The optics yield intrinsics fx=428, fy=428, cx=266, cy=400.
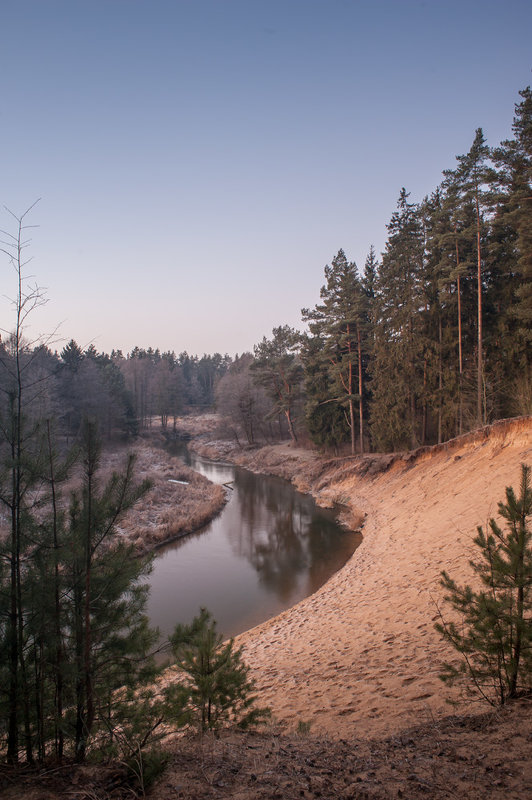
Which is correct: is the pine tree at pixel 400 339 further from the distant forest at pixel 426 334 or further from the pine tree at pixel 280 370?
the pine tree at pixel 280 370

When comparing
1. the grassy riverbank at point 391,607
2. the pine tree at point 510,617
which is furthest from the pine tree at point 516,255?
the pine tree at point 510,617

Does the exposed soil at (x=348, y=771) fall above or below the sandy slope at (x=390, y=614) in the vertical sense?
above

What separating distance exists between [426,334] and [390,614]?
794 inches

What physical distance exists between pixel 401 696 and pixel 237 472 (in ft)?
108

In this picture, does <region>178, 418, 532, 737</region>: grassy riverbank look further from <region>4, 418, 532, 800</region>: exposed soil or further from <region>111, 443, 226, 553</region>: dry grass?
<region>111, 443, 226, 553</region>: dry grass

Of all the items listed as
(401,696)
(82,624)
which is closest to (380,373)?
(401,696)

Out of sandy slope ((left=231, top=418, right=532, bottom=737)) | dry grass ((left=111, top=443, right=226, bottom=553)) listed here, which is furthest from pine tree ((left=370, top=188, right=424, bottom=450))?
dry grass ((left=111, top=443, right=226, bottom=553))

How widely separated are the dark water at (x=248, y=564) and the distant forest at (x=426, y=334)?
6.78m

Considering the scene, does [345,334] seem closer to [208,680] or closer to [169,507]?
[169,507]

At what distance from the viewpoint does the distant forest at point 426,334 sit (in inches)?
757

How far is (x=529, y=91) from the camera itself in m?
17.0

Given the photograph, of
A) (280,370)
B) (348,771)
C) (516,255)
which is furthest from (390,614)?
(280,370)

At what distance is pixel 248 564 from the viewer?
16.7 m

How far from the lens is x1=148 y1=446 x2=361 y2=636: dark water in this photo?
42.2ft
